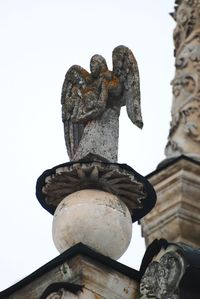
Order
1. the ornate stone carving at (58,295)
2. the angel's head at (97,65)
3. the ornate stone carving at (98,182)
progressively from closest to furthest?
the ornate stone carving at (58,295) → the ornate stone carving at (98,182) → the angel's head at (97,65)

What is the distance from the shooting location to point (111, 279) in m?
9.27

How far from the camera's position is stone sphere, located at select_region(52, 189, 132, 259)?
945 centimetres

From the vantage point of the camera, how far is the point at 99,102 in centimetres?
1030

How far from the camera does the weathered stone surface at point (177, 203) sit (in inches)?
642

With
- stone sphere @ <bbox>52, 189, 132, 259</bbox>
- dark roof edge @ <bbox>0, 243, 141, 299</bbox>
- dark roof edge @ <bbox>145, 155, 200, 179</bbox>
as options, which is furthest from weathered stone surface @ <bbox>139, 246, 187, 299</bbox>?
dark roof edge @ <bbox>145, 155, 200, 179</bbox>

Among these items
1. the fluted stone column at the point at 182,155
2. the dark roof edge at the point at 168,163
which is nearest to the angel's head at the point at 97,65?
the fluted stone column at the point at 182,155

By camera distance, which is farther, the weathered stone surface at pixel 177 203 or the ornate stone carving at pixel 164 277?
the weathered stone surface at pixel 177 203

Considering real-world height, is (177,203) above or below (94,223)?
below

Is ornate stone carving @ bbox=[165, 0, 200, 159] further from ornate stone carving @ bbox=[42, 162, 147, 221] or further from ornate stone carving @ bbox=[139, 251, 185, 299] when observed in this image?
ornate stone carving @ bbox=[139, 251, 185, 299]

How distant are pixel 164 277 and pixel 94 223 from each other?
2.00 ft

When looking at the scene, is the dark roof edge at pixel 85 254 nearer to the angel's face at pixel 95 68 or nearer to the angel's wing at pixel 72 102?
the angel's wing at pixel 72 102

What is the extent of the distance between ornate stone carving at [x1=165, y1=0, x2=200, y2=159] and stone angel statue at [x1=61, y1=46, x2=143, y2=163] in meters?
6.50

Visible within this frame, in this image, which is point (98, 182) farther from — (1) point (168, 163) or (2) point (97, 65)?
(1) point (168, 163)

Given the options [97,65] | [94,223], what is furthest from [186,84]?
[94,223]
